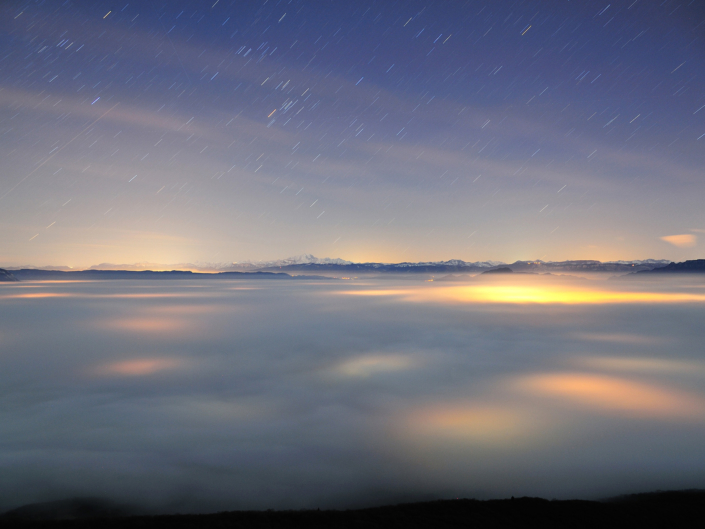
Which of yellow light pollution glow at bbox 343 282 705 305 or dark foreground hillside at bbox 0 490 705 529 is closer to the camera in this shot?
dark foreground hillside at bbox 0 490 705 529

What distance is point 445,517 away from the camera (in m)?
5.14

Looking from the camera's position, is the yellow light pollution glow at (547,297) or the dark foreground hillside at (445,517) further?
the yellow light pollution glow at (547,297)

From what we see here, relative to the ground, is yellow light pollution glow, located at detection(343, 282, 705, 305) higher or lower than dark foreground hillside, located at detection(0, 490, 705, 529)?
higher

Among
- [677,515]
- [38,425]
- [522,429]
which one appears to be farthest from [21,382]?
[677,515]

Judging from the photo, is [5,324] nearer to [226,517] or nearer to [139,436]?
[139,436]

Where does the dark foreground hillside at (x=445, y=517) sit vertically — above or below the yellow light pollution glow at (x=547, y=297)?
below

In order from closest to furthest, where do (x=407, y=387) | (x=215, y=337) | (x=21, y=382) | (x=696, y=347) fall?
1. (x=407, y=387)
2. (x=21, y=382)
3. (x=696, y=347)
4. (x=215, y=337)

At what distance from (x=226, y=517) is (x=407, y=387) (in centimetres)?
807

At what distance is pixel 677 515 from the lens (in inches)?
211

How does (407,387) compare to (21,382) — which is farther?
(21,382)

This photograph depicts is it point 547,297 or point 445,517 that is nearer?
point 445,517

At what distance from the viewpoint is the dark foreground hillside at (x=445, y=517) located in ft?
16.3

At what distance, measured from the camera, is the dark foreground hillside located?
4.97 metres

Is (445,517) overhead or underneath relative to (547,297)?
underneath
